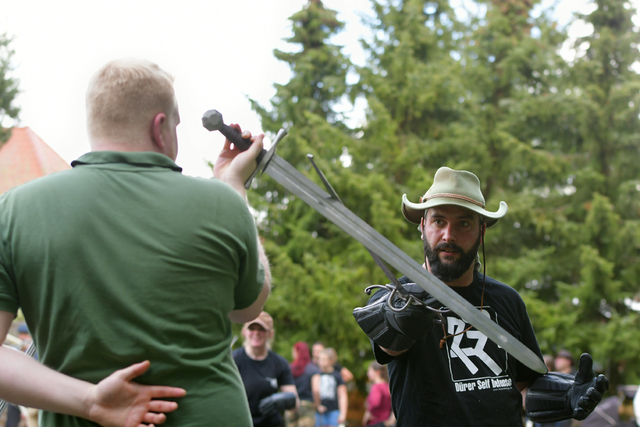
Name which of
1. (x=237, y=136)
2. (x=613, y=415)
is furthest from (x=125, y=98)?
(x=613, y=415)

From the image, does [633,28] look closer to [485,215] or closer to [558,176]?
[558,176]

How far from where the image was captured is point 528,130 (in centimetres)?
1603

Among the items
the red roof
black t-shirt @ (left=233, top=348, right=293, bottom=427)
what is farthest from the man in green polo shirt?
black t-shirt @ (left=233, top=348, right=293, bottom=427)

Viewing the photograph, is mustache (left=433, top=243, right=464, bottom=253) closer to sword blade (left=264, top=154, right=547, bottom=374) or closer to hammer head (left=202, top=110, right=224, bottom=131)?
sword blade (left=264, top=154, right=547, bottom=374)

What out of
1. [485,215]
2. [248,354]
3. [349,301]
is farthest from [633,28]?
[485,215]

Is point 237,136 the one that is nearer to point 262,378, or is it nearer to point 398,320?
point 398,320

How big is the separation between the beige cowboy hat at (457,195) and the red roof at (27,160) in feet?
5.15

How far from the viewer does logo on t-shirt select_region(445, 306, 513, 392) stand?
7.96 ft

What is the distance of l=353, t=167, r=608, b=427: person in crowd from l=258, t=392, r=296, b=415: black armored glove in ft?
9.14

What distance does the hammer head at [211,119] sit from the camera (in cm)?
165

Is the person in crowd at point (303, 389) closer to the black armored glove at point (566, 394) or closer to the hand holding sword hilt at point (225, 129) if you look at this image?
the black armored glove at point (566, 394)

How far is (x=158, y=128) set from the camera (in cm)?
156

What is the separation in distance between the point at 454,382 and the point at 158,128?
160 centimetres

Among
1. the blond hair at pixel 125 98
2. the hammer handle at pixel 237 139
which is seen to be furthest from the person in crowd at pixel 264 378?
the blond hair at pixel 125 98
